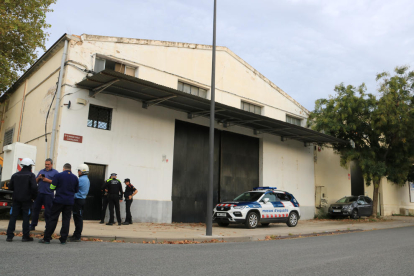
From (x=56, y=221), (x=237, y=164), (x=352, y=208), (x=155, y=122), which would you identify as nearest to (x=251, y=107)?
(x=237, y=164)

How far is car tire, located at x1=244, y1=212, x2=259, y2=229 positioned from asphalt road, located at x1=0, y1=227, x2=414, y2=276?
564 centimetres

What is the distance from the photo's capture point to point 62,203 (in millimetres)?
8109

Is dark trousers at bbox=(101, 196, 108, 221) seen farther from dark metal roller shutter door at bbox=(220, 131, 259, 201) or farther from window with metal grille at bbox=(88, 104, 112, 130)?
dark metal roller shutter door at bbox=(220, 131, 259, 201)

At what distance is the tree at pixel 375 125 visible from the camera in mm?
20406

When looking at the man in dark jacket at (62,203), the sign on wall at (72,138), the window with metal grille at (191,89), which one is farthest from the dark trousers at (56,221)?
the window with metal grille at (191,89)

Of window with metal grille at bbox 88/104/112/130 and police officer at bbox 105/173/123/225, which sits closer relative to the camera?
police officer at bbox 105/173/123/225

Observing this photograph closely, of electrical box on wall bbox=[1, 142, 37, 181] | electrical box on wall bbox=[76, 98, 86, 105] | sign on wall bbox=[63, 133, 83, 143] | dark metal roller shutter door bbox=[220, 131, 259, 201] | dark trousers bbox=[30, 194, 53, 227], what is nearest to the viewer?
dark trousers bbox=[30, 194, 53, 227]

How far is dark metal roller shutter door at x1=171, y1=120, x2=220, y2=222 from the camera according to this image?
17078mm

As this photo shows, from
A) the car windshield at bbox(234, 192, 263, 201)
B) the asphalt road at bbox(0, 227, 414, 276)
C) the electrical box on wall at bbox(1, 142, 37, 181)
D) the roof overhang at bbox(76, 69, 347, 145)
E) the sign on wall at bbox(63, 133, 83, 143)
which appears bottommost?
the asphalt road at bbox(0, 227, 414, 276)

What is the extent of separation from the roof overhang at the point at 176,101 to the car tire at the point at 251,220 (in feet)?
16.2

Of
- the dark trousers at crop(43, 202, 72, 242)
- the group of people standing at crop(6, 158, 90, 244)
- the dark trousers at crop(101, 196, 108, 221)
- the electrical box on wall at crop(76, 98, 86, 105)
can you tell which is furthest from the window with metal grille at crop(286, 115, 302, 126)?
the dark trousers at crop(43, 202, 72, 242)

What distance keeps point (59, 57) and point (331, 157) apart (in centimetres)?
2026

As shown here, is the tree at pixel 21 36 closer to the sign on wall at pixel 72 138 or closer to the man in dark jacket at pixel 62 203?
the sign on wall at pixel 72 138

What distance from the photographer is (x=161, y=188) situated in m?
16.2
